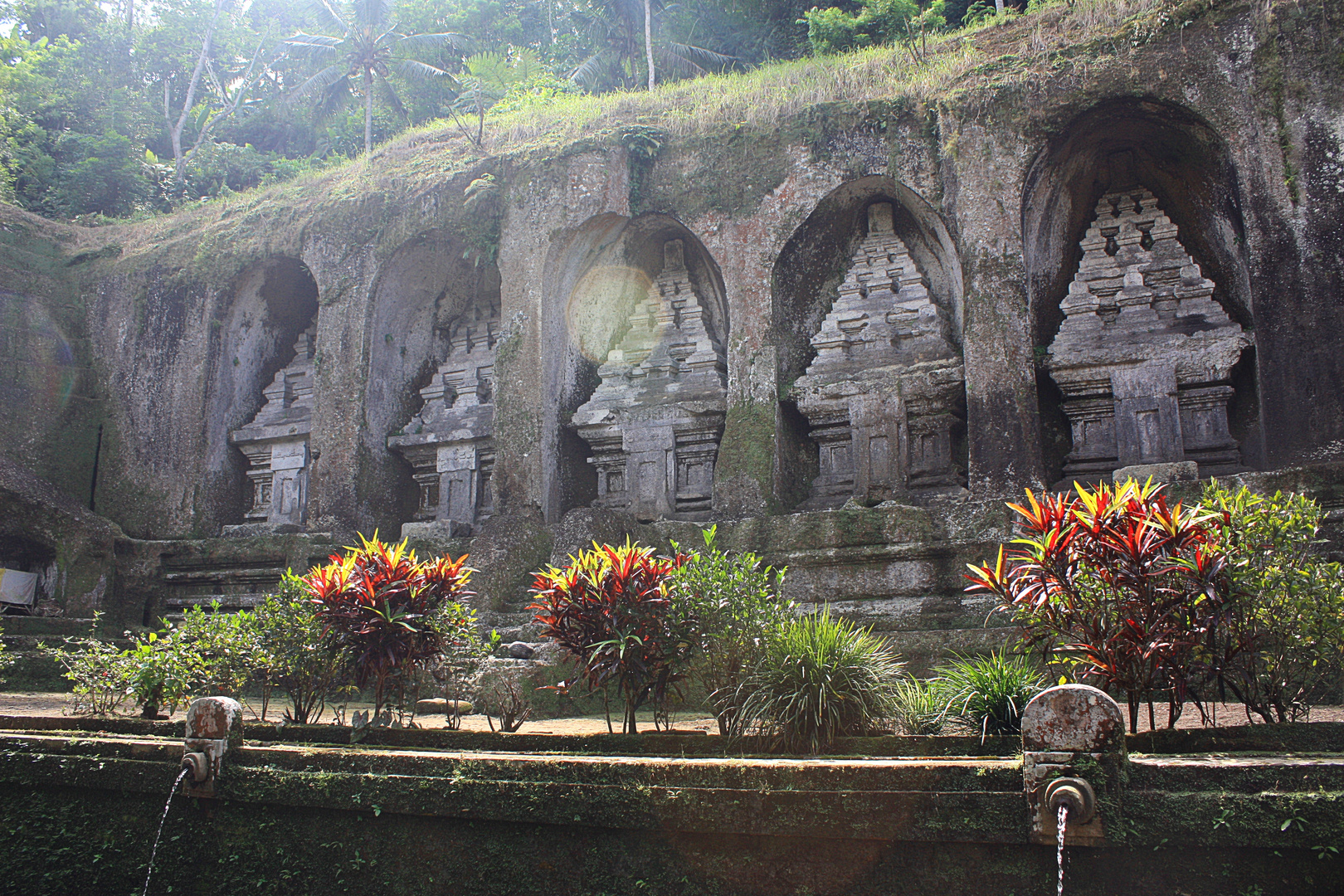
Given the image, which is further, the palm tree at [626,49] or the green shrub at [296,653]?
the palm tree at [626,49]

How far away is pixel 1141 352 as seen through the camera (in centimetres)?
1087

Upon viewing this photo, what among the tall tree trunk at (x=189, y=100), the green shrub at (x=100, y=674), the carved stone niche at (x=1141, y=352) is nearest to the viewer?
the green shrub at (x=100, y=674)

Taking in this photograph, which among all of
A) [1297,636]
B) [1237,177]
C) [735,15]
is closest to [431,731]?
[1297,636]

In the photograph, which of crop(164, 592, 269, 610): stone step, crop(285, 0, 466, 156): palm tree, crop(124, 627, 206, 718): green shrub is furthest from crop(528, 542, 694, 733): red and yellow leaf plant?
crop(285, 0, 466, 156): palm tree

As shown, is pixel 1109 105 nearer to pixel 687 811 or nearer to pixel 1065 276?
pixel 1065 276

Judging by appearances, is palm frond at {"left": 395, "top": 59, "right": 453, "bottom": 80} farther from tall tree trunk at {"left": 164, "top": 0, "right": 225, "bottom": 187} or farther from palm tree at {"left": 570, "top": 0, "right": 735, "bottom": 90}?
tall tree trunk at {"left": 164, "top": 0, "right": 225, "bottom": 187}

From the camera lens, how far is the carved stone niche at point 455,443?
14.4 meters

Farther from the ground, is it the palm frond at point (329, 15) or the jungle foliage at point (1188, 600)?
the palm frond at point (329, 15)

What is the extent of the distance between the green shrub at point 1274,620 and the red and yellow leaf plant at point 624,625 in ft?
9.05

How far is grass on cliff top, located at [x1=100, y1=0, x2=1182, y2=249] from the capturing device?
449 inches

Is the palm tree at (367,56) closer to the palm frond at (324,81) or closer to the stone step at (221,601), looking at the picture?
the palm frond at (324,81)

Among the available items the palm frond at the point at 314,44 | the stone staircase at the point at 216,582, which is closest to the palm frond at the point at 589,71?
the palm frond at the point at 314,44

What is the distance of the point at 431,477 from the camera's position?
48.4ft

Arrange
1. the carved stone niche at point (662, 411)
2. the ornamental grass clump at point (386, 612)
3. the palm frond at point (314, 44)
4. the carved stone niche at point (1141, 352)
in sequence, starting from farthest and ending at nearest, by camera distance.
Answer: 1. the palm frond at point (314, 44)
2. the carved stone niche at point (662, 411)
3. the carved stone niche at point (1141, 352)
4. the ornamental grass clump at point (386, 612)
